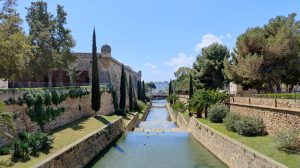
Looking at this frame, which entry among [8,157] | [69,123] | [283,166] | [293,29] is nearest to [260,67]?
[293,29]

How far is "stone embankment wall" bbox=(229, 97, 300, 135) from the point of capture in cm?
1759

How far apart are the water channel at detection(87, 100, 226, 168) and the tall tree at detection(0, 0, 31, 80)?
8456 millimetres

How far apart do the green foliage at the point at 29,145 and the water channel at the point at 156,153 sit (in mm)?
3415

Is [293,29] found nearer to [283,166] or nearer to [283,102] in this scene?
[283,102]

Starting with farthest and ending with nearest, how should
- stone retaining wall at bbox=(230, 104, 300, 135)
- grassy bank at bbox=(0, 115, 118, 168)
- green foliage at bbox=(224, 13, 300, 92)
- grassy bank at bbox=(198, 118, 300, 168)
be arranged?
green foliage at bbox=(224, 13, 300, 92)
stone retaining wall at bbox=(230, 104, 300, 135)
grassy bank at bbox=(0, 115, 118, 168)
grassy bank at bbox=(198, 118, 300, 168)

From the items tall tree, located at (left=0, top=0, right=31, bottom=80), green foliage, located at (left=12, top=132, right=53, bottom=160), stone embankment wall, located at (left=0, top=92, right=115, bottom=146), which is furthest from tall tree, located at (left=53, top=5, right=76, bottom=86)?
green foliage, located at (left=12, top=132, right=53, bottom=160)

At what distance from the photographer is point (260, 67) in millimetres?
33094

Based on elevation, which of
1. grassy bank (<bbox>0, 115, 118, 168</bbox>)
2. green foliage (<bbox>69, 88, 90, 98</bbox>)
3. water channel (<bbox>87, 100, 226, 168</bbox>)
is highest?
green foliage (<bbox>69, 88, 90, 98</bbox>)

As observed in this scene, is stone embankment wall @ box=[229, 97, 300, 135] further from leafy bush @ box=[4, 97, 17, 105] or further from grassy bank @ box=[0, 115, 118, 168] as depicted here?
leafy bush @ box=[4, 97, 17, 105]

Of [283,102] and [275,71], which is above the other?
[275,71]

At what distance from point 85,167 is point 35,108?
4.94m

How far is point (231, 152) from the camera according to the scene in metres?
18.3

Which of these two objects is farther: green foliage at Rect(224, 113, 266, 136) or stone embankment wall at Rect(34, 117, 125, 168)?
green foliage at Rect(224, 113, 266, 136)

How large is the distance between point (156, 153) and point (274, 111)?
7652 mm
